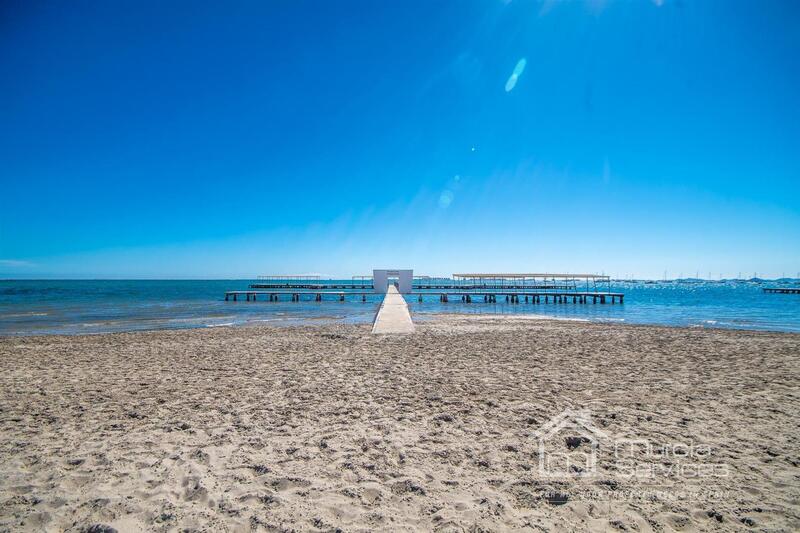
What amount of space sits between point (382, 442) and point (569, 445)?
215 cm

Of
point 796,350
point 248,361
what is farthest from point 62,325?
point 796,350

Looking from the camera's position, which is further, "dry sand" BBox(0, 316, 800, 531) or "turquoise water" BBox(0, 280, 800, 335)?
"turquoise water" BBox(0, 280, 800, 335)

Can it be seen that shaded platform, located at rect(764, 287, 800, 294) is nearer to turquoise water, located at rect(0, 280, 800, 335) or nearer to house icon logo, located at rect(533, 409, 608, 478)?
turquoise water, located at rect(0, 280, 800, 335)

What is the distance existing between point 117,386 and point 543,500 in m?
7.32

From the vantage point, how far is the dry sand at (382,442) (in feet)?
10.0

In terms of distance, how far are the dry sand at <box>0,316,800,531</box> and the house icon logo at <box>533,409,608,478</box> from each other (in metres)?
0.07

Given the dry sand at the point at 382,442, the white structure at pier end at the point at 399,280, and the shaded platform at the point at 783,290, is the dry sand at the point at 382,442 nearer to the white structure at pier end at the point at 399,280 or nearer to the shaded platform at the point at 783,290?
the white structure at pier end at the point at 399,280

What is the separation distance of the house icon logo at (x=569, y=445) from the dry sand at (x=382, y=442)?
2.6 inches

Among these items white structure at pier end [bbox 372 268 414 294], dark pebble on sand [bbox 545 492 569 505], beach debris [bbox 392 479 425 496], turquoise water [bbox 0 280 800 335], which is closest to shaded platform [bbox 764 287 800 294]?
turquoise water [bbox 0 280 800 335]

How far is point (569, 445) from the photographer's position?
4.28 meters

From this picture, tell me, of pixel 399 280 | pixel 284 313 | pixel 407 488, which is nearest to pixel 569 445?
pixel 407 488

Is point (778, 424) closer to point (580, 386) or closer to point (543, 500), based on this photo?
point (580, 386)

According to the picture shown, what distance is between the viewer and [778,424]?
Answer: 16.0ft

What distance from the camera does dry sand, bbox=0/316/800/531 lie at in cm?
306
